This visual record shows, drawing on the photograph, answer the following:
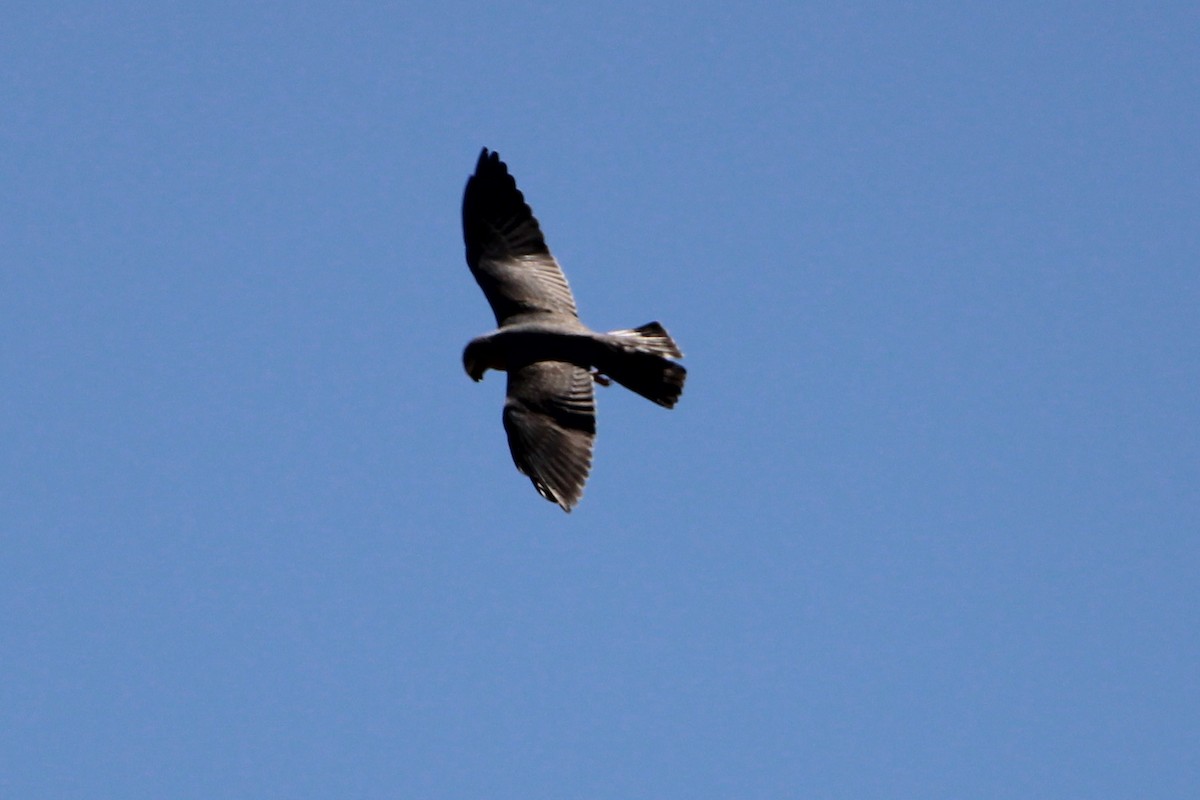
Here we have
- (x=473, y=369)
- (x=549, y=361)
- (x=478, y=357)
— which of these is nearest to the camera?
(x=549, y=361)

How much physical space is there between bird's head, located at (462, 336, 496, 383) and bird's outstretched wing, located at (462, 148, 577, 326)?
0.73 m

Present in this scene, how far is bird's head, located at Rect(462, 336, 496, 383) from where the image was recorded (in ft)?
47.0

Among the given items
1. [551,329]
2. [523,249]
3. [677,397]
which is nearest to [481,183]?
[523,249]

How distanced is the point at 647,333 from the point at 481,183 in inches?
93.3

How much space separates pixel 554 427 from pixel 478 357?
1272 mm

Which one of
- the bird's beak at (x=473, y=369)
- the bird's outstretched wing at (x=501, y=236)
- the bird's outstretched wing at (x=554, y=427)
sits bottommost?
the bird's outstretched wing at (x=554, y=427)

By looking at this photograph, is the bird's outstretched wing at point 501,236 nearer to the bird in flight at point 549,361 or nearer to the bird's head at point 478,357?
the bird in flight at point 549,361

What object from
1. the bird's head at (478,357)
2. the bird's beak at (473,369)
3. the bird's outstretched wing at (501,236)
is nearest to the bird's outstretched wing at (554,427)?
the bird's head at (478,357)

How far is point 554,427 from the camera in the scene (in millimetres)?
13445

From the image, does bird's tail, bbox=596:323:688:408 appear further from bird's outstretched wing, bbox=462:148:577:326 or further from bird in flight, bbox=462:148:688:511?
bird's outstretched wing, bbox=462:148:577:326

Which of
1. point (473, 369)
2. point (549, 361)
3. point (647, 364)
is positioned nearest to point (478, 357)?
point (473, 369)

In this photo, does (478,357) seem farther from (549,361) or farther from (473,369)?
(549,361)

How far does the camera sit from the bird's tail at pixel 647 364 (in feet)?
44.5

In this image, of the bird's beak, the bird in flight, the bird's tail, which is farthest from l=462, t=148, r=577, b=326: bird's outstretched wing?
the bird's tail
